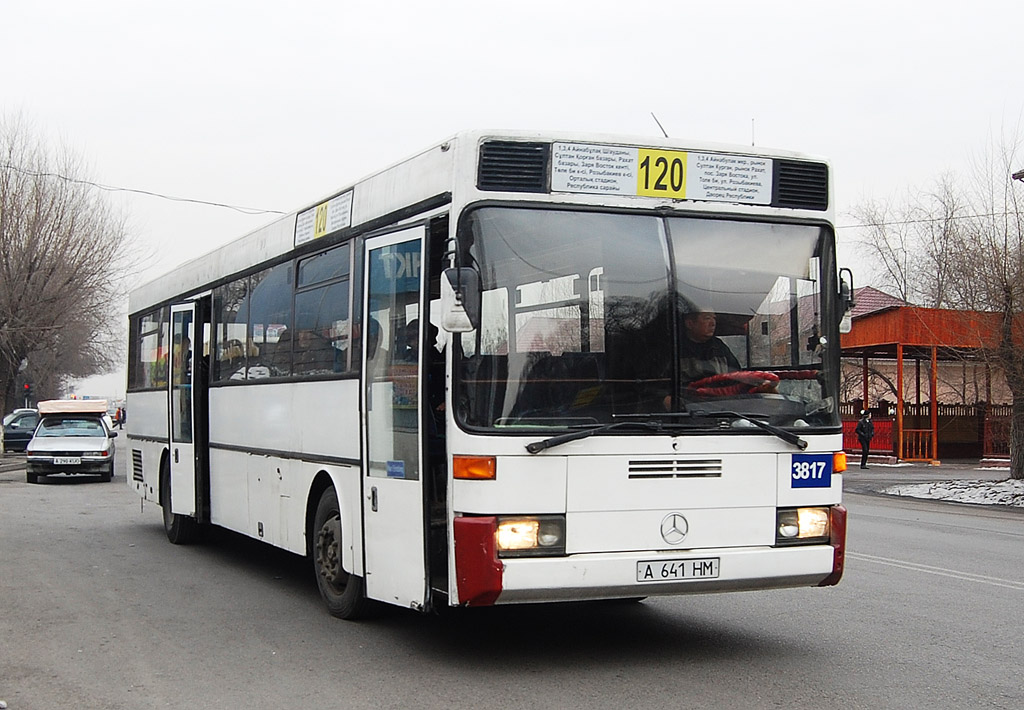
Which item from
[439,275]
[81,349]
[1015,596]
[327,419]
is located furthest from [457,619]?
[81,349]

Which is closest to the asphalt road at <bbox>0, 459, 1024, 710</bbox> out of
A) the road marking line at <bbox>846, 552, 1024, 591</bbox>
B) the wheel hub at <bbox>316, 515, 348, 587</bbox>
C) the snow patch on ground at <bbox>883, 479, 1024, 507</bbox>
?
the road marking line at <bbox>846, 552, 1024, 591</bbox>

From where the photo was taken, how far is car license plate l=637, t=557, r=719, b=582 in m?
6.95

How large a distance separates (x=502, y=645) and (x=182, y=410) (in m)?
6.54

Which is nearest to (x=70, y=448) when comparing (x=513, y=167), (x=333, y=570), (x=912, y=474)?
(x=333, y=570)

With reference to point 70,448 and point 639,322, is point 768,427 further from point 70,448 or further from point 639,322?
point 70,448

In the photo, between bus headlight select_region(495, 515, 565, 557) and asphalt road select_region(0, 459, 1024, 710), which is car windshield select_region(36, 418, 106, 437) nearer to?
asphalt road select_region(0, 459, 1024, 710)

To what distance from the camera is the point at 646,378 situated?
278 inches

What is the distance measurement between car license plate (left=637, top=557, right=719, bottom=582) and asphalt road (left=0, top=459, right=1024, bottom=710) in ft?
1.83

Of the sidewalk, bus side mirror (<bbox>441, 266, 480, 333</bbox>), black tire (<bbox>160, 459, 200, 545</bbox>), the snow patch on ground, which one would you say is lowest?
the sidewalk

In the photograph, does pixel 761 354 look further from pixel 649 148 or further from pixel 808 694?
pixel 808 694

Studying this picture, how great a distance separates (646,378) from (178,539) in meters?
8.60

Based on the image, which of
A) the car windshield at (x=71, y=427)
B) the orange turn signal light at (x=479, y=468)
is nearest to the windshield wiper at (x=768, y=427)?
the orange turn signal light at (x=479, y=468)

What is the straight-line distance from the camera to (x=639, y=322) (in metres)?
7.08

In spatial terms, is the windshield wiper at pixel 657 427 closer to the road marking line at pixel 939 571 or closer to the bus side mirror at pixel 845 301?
the bus side mirror at pixel 845 301
